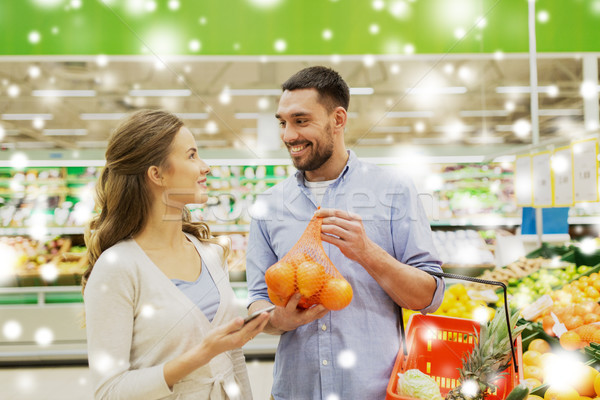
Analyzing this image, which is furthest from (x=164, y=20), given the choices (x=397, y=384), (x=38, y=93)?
(x=38, y=93)

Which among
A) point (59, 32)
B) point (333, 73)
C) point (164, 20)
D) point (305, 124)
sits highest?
point (164, 20)

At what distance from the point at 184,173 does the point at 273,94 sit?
372 cm

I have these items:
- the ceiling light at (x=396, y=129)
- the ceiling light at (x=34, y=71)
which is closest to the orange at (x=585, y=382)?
the ceiling light at (x=34, y=71)

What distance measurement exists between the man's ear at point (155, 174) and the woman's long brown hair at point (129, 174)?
0.4 inches

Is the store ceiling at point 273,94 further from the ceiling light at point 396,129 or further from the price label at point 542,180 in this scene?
the price label at point 542,180

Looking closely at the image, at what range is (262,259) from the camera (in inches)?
51.4

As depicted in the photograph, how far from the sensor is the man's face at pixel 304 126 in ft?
3.68

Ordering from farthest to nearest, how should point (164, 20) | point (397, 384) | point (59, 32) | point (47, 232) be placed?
point (47, 232) → point (164, 20) → point (59, 32) → point (397, 384)

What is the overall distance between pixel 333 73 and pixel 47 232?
4088 millimetres

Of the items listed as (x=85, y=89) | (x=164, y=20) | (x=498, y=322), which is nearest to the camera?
(x=498, y=322)

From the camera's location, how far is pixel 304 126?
3.69 feet

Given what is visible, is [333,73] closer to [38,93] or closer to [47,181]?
[47,181]

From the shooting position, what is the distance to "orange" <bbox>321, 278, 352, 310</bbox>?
939 millimetres

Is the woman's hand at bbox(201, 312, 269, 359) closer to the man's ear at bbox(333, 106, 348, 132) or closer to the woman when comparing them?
the woman
